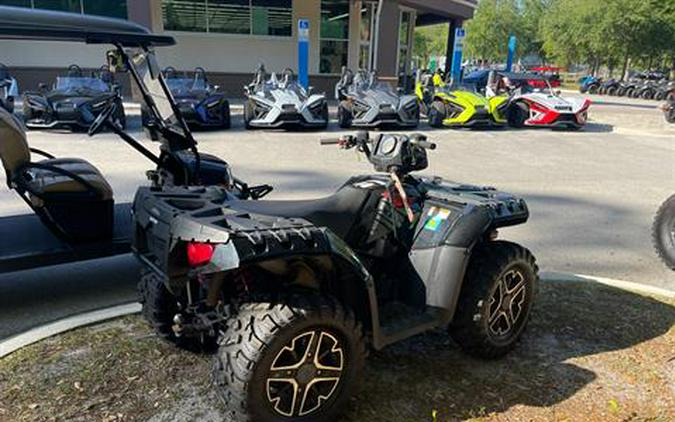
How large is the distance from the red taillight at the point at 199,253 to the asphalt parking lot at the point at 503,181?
6.42 ft

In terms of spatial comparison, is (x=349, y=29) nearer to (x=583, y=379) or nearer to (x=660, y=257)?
(x=660, y=257)

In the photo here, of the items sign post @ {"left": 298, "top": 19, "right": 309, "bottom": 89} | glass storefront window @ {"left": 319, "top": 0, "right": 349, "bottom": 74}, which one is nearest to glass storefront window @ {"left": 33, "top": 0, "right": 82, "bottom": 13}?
sign post @ {"left": 298, "top": 19, "right": 309, "bottom": 89}

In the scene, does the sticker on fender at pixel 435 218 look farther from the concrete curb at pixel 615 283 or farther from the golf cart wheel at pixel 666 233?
the golf cart wheel at pixel 666 233

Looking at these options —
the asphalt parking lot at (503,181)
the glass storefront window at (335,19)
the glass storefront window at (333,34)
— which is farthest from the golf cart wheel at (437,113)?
the glass storefront window at (335,19)

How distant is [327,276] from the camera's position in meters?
2.63

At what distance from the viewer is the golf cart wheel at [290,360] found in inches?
89.8

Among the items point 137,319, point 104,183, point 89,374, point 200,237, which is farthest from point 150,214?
point 104,183

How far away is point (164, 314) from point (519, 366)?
6.77 feet

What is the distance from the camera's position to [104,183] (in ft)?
13.5

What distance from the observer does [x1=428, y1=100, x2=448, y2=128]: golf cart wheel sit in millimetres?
14250

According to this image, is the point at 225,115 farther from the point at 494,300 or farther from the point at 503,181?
the point at 494,300

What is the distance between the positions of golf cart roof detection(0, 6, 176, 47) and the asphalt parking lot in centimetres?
140

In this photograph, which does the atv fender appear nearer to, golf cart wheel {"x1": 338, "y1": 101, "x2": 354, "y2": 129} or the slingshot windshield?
the slingshot windshield

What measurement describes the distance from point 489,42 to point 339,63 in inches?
1508
